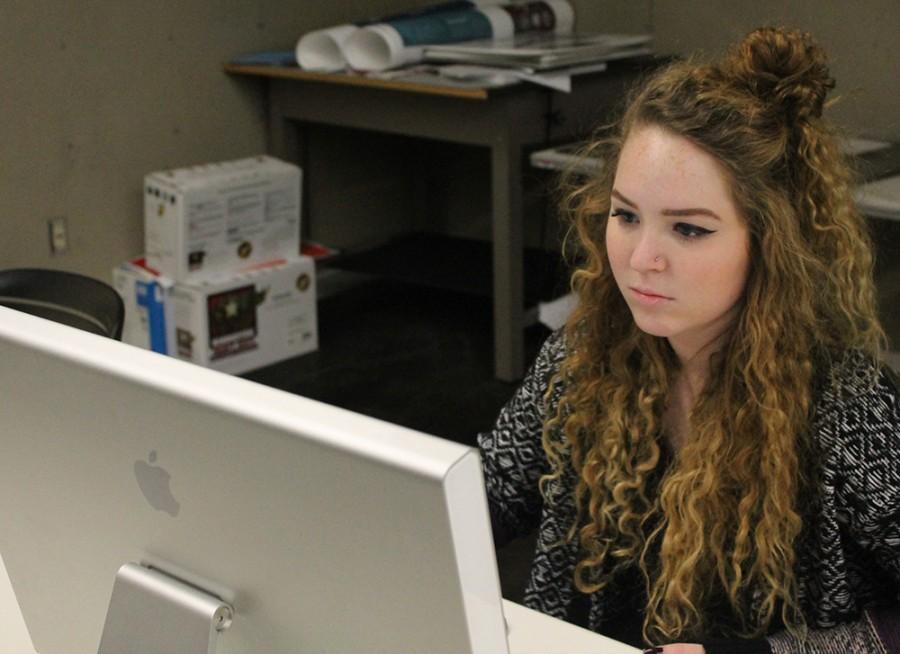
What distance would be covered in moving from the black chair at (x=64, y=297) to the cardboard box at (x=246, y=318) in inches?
46.0

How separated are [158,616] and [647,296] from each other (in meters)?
0.55

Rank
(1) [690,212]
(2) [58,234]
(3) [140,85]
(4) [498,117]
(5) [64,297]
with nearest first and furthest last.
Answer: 1. (1) [690,212]
2. (5) [64,297]
3. (4) [498,117]
4. (2) [58,234]
5. (3) [140,85]

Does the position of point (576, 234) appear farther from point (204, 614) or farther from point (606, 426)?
point (204, 614)

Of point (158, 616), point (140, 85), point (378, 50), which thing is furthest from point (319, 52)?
point (158, 616)

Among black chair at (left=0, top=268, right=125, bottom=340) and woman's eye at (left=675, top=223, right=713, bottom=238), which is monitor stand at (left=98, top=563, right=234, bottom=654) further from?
black chair at (left=0, top=268, right=125, bottom=340)

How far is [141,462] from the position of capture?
0.77 meters

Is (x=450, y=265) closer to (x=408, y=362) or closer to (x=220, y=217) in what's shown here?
(x=408, y=362)

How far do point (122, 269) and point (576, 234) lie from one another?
2463 millimetres

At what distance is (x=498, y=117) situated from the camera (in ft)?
10.7

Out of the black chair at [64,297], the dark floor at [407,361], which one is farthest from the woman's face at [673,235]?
the dark floor at [407,361]

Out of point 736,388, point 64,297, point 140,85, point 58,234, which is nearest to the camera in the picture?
point 736,388

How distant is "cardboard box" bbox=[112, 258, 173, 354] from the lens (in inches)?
138

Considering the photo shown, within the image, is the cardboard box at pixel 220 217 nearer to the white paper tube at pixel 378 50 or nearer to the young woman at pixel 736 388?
the white paper tube at pixel 378 50

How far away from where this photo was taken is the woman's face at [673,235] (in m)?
1.12
